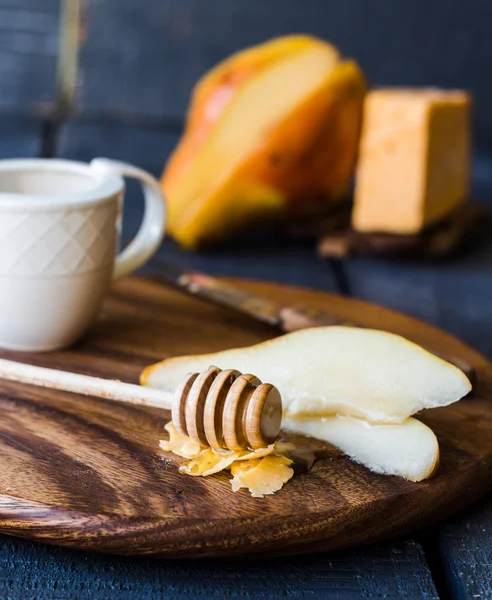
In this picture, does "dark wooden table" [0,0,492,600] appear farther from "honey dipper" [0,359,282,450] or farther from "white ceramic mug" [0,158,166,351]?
"honey dipper" [0,359,282,450]

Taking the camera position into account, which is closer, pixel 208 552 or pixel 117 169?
pixel 208 552

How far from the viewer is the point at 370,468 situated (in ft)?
1.68

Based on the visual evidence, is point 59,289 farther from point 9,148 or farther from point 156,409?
point 9,148

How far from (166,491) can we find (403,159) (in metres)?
0.74

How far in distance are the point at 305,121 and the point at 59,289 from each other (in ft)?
1.81

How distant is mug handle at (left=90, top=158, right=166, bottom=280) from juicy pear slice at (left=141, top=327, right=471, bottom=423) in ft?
0.57

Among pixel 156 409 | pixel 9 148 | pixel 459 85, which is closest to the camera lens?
pixel 156 409

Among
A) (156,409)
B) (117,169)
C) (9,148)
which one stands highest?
(117,169)

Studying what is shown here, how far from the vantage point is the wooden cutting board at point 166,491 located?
17.9 inches

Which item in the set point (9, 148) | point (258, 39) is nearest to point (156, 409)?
point (9, 148)

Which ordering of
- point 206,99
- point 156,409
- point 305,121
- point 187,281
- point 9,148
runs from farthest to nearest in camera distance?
→ point 9,148
point 206,99
point 305,121
point 187,281
point 156,409

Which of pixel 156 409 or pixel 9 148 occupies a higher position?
pixel 156 409

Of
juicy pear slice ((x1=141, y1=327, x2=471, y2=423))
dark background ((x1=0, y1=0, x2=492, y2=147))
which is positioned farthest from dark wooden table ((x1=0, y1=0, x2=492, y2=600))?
juicy pear slice ((x1=141, y1=327, x2=471, y2=423))

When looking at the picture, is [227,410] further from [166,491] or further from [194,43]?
[194,43]
